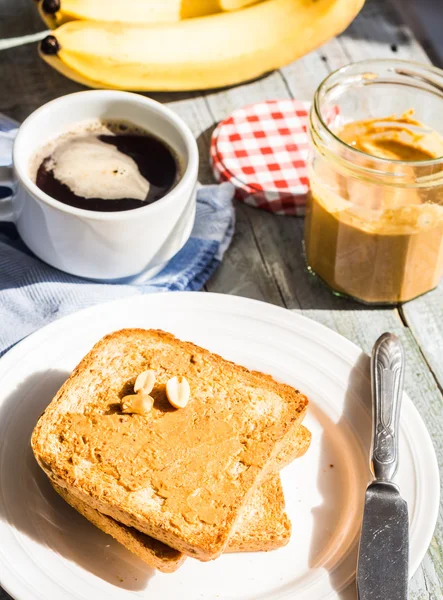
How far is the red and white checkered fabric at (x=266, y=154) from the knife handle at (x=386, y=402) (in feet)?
1.61

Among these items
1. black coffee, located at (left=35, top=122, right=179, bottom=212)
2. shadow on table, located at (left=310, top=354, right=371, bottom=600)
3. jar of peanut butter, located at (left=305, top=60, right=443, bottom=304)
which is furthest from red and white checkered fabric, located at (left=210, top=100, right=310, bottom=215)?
shadow on table, located at (left=310, top=354, right=371, bottom=600)

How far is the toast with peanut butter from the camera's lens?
3.61 ft

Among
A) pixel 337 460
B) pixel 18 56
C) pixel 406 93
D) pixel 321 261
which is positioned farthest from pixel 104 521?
pixel 18 56

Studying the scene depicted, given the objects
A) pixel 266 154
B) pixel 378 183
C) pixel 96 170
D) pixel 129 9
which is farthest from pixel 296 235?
pixel 129 9

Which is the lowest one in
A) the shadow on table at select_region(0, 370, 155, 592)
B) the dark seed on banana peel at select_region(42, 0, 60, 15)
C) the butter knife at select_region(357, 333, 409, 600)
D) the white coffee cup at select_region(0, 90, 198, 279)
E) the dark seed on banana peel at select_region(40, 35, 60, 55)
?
the butter knife at select_region(357, 333, 409, 600)

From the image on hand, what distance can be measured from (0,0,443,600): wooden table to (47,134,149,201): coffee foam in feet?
0.87

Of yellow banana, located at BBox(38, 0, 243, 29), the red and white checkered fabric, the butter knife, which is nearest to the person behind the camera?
the butter knife

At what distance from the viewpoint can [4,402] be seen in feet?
4.17

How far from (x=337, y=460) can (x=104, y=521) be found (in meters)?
0.38

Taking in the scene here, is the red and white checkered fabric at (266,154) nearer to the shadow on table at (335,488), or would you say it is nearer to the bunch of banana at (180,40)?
the bunch of banana at (180,40)

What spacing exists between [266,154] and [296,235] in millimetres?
232

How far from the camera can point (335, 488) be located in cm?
125

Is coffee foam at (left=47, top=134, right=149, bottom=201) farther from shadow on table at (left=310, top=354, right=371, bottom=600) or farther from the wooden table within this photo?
shadow on table at (left=310, top=354, right=371, bottom=600)

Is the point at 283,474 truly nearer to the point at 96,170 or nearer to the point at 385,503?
the point at 385,503
